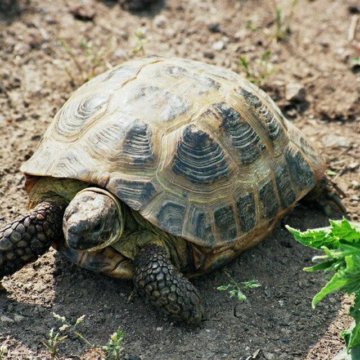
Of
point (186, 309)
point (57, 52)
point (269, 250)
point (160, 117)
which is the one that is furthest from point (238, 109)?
point (57, 52)

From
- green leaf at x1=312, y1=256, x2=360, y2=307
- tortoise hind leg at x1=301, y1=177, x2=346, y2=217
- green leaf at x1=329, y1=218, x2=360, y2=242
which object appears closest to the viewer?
green leaf at x1=312, y1=256, x2=360, y2=307

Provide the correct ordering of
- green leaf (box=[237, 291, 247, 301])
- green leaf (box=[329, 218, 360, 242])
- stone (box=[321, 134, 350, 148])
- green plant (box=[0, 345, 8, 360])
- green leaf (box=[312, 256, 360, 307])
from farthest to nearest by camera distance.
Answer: stone (box=[321, 134, 350, 148])
green leaf (box=[237, 291, 247, 301])
green plant (box=[0, 345, 8, 360])
green leaf (box=[329, 218, 360, 242])
green leaf (box=[312, 256, 360, 307])

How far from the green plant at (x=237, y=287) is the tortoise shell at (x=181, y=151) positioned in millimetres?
259

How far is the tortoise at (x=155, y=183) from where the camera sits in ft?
15.6

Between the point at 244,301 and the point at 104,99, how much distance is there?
5.19ft

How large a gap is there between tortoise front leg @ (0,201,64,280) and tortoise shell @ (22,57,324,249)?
29 cm

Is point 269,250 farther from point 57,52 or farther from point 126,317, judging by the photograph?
point 57,52

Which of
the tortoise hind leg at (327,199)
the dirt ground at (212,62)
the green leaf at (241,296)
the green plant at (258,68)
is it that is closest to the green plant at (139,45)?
the dirt ground at (212,62)

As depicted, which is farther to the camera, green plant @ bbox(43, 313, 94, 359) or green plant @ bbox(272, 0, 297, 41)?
green plant @ bbox(272, 0, 297, 41)

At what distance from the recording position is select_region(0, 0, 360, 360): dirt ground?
15.6 ft

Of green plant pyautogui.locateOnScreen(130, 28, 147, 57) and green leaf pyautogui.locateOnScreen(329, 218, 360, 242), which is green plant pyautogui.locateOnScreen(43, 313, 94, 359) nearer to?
green leaf pyautogui.locateOnScreen(329, 218, 360, 242)

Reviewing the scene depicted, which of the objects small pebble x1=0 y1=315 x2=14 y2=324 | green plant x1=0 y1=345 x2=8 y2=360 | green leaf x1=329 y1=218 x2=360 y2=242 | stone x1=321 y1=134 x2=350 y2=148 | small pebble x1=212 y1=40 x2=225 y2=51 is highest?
green leaf x1=329 y1=218 x2=360 y2=242

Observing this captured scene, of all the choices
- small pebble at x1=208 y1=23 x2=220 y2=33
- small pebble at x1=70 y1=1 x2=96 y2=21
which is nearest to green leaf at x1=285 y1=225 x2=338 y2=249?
small pebble at x1=208 y1=23 x2=220 y2=33

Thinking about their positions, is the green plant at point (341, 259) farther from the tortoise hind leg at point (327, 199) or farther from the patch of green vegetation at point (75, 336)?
the tortoise hind leg at point (327, 199)
